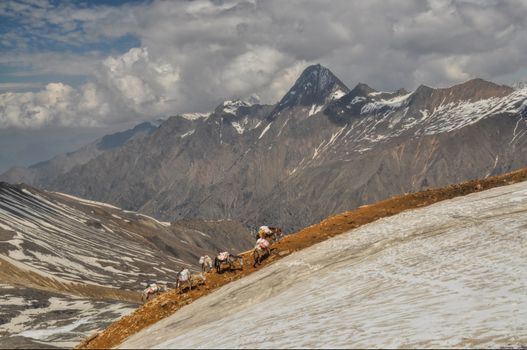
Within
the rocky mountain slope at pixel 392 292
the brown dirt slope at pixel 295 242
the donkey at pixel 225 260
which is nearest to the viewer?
the rocky mountain slope at pixel 392 292

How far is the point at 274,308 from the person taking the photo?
24.9 m

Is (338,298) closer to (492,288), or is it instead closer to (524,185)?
(492,288)

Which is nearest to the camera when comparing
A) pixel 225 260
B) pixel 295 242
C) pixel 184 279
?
pixel 184 279

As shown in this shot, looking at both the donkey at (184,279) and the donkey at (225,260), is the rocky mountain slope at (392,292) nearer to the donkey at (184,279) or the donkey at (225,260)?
the donkey at (184,279)

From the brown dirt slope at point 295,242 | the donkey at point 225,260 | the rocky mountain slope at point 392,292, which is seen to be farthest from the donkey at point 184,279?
the rocky mountain slope at point 392,292

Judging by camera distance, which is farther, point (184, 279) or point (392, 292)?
point (184, 279)

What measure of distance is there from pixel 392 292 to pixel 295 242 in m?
15.1

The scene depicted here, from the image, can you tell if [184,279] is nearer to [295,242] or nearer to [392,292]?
[295,242]

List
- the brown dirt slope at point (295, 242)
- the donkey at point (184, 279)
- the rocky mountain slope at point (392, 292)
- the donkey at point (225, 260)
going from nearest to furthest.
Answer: the rocky mountain slope at point (392, 292)
the brown dirt slope at point (295, 242)
the donkey at point (184, 279)
the donkey at point (225, 260)

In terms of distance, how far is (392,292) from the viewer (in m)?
23.8

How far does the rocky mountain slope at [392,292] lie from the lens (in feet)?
58.3

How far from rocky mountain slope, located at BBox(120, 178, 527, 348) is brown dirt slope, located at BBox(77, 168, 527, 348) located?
6.74 feet

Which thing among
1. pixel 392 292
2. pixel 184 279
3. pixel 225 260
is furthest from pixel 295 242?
pixel 392 292

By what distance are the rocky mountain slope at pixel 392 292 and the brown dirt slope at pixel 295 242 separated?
205 centimetres
